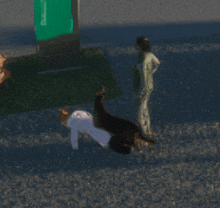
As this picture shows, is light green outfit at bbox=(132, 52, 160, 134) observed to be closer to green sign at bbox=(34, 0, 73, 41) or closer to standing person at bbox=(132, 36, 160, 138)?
standing person at bbox=(132, 36, 160, 138)

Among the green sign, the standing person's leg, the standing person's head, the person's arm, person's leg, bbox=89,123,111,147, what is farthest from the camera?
the green sign

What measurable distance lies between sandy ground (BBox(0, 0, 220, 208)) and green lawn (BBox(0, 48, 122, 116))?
8.7 inches

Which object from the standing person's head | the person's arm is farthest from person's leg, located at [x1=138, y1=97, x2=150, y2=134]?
the person's arm

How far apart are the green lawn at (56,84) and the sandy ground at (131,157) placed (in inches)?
8.7

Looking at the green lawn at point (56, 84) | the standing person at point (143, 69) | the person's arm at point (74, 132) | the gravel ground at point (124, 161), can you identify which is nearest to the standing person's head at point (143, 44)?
the standing person at point (143, 69)

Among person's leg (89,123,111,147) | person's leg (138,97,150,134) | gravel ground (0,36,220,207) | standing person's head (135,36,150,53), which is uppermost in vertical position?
standing person's head (135,36,150,53)

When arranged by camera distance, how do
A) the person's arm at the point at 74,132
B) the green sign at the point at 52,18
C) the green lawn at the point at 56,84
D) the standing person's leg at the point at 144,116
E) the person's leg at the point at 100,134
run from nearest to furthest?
the standing person's leg at the point at 144,116
the person's leg at the point at 100,134
the person's arm at the point at 74,132
the green lawn at the point at 56,84
the green sign at the point at 52,18

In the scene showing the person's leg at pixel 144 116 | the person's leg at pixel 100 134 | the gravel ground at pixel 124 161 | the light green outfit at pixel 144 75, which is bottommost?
the gravel ground at pixel 124 161

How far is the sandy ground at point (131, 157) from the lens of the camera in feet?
17.9

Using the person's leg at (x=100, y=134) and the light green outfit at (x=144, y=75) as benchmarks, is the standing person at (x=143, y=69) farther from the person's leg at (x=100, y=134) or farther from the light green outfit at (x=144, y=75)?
the person's leg at (x=100, y=134)

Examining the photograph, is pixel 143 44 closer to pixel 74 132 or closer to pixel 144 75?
pixel 144 75

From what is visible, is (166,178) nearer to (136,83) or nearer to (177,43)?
(136,83)

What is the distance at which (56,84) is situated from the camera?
775 cm

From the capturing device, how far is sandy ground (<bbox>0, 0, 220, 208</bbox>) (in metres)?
5.45
